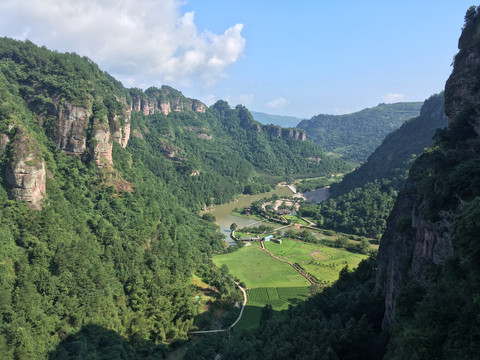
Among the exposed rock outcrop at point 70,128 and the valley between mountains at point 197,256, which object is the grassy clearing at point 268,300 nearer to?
the valley between mountains at point 197,256

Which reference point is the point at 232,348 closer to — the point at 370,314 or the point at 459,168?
the point at 370,314

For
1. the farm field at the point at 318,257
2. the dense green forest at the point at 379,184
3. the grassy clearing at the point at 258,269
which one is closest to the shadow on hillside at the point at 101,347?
the grassy clearing at the point at 258,269

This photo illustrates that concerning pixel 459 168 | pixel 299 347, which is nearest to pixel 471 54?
pixel 459 168

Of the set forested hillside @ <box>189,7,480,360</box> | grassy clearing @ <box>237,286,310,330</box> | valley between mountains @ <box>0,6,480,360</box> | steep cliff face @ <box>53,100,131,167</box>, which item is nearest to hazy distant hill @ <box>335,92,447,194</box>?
valley between mountains @ <box>0,6,480,360</box>

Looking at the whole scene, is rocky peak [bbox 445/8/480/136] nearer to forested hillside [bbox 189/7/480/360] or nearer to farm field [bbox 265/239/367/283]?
forested hillside [bbox 189/7/480/360]

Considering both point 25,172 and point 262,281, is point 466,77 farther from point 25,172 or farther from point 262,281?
point 25,172
